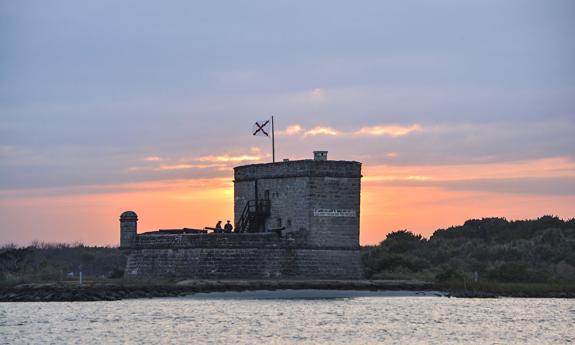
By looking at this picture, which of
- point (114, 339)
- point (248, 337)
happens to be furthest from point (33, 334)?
point (248, 337)

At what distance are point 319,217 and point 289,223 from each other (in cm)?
186

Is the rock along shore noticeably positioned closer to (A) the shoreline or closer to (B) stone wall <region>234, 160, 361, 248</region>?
(A) the shoreline

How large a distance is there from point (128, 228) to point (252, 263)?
8110 mm

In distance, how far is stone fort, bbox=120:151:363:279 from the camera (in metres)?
61.6

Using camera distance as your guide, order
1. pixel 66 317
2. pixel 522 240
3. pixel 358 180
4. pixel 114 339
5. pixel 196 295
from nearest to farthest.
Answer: pixel 114 339 → pixel 66 317 → pixel 196 295 → pixel 358 180 → pixel 522 240

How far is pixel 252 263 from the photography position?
61.8m

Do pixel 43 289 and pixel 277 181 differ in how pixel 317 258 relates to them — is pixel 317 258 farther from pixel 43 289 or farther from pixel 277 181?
pixel 43 289

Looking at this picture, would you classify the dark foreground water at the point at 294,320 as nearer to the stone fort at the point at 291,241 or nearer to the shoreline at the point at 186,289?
the shoreline at the point at 186,289

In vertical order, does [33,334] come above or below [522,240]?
below

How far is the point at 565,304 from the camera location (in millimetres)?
60781

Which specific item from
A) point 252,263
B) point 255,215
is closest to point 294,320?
point 252,263

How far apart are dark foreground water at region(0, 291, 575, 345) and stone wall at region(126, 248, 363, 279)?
2436mm

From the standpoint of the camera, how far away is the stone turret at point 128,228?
216 feet

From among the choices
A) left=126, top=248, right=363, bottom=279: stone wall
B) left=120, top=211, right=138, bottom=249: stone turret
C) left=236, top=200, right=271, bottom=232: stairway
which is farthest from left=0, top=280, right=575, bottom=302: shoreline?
left=236, top=200, right=271, bottom=232: stairway
